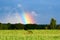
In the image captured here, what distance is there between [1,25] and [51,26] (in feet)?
57.5

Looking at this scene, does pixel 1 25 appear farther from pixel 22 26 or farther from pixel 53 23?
pixel 53 23

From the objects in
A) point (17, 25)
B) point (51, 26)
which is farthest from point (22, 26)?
point (51, 26)

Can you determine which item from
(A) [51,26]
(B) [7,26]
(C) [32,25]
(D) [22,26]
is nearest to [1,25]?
(B) [7,26]

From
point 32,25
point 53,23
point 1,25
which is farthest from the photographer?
point 53,23

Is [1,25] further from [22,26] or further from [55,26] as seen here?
[55,26]

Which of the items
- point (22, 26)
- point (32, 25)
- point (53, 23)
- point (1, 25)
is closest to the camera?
point (1, 25)

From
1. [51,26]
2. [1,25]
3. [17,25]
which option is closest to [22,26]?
[17,25]

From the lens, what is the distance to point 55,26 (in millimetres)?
57969

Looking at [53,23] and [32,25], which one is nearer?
[32,25]

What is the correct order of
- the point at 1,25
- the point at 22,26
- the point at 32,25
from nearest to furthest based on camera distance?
the point at 1,25
the point at 22,26
the point at 32,25

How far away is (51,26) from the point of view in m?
58.9

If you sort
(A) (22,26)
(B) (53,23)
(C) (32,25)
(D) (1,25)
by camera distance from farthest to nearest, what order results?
(B) (53,23), (C) (32,25), (A) (22,26), (D) (1,25)

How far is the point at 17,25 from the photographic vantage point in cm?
5547

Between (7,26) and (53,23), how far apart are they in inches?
730
